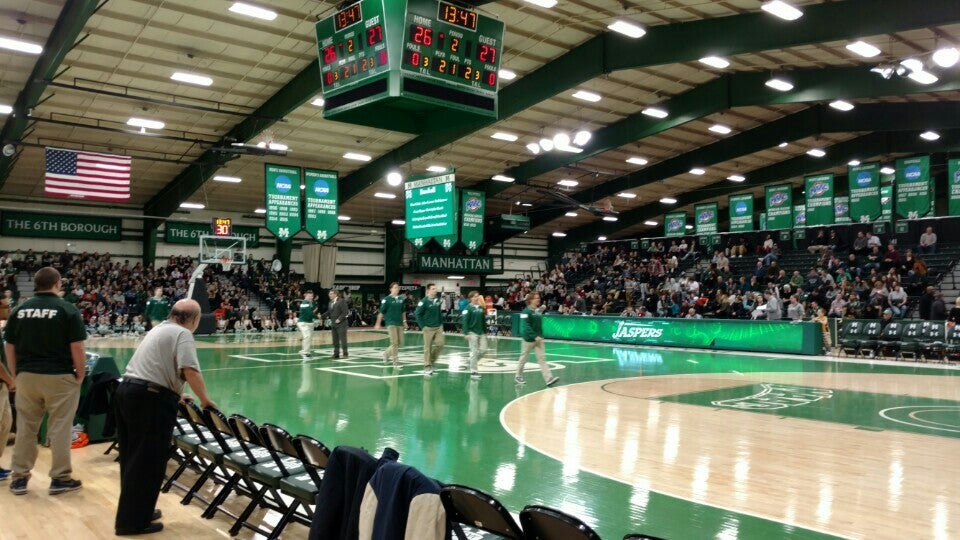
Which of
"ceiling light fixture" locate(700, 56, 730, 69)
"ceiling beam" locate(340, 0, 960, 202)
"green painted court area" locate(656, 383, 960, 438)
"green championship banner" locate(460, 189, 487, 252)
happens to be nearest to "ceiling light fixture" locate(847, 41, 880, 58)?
"ceiling beam" locate(340, 0, 960, 202)

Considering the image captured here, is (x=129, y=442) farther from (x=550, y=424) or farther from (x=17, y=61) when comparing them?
(x=17, y=61)

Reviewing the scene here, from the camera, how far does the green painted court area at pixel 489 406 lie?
213 inches

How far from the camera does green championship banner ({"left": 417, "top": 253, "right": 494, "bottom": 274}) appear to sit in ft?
120

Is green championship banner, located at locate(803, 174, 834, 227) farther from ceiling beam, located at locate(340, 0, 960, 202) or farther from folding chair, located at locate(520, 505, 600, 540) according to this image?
folding chair, located at locate(520, 505, 600, 540)

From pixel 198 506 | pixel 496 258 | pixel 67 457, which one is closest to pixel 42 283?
pixel 67 457

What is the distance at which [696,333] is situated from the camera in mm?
22016

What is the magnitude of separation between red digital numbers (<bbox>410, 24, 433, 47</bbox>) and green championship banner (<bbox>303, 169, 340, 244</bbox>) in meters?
12.4

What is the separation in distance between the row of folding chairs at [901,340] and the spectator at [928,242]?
6.49 m

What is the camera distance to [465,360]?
58.3 ft

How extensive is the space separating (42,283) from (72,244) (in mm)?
28691

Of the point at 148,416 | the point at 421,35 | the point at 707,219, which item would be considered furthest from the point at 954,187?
the point at 148,416

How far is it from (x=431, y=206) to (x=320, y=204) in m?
3.93

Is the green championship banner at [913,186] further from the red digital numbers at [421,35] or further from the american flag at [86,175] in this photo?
the american flag at [86,175]

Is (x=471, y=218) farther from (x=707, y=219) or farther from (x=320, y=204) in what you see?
(x=707, y=219)
